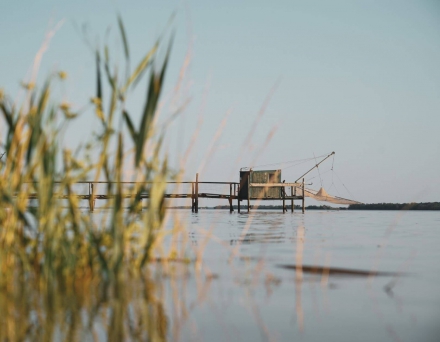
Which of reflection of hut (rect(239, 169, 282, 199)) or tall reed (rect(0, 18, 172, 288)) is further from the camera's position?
reflection of hut (rect(239, 169, 282, 199))

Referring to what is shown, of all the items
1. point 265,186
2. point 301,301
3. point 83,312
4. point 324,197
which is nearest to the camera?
point 83,312

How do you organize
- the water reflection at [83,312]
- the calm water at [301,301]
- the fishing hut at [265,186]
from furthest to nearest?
the fishing hut at [265,186] → the calm water at [301,301] → the water reflection at [83,312]

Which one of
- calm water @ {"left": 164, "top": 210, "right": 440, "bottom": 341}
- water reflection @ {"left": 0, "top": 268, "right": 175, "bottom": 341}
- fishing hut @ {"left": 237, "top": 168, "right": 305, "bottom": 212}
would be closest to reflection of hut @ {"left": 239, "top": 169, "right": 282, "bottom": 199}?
fishing hut @ {"left": 237, "top": 168, "right": 305, "bottom": 212}

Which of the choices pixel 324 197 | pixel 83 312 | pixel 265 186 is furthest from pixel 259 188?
pixel 83 312

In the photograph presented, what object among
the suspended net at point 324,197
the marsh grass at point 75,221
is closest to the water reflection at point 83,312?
the marsh grass at point 75,221

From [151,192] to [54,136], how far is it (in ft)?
1.73

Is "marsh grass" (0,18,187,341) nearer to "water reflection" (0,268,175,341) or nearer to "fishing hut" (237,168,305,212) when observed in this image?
"water reflection" (0,268,175,341)

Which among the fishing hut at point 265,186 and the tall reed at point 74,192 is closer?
the tall reed at point 74,192

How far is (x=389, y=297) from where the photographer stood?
2662 millimetres

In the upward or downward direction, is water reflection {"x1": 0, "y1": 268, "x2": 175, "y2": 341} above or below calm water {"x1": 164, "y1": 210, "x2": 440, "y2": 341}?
above

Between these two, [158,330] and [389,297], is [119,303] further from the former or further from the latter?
[389,297]

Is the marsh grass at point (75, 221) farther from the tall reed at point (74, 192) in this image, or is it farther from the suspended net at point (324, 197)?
the suspended net at point (324, 197)

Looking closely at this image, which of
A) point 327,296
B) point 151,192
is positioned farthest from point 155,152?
point 327,296

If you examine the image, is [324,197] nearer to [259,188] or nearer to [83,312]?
[259,188]
